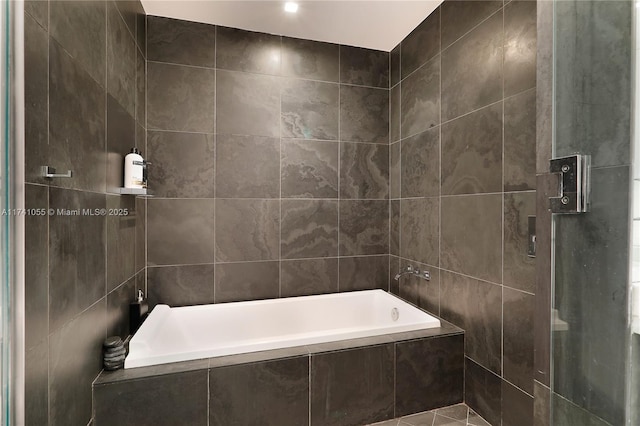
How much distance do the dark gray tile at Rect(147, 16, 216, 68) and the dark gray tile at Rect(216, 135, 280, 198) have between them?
62cm

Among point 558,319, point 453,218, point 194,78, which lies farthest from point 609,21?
point 194,78

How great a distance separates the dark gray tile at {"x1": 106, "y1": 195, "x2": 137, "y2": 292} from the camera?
1.64 meters

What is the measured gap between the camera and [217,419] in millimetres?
1548

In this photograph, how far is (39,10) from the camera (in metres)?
1.01

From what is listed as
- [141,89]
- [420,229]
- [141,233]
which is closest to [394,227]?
[420,229]

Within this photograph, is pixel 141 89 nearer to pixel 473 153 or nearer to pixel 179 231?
pixel 179 231

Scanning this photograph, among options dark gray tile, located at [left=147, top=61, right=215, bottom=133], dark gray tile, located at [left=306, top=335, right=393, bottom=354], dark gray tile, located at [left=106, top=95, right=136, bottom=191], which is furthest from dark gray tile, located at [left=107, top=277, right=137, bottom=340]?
dark gray tile, located at [left=147, top=61, right=215, bottom=133]

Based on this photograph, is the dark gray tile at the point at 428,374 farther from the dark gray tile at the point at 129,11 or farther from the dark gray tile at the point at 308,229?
the dark gray tile at the point at 129,11

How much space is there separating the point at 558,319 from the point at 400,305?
1896mm

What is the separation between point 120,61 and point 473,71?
2089 millimetres

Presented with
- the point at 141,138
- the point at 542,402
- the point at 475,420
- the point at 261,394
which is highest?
the point at 141,138

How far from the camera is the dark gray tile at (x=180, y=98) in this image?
7.63 ft

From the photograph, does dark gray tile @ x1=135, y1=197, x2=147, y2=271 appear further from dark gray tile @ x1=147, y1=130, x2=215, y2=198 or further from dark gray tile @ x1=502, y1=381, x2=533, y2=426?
dark gray tile @ x1=502, y1=381, x2=533, y2=426

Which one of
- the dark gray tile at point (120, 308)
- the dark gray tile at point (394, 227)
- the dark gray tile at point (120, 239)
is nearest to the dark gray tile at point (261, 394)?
the dark gray tile at point (120, 308)
